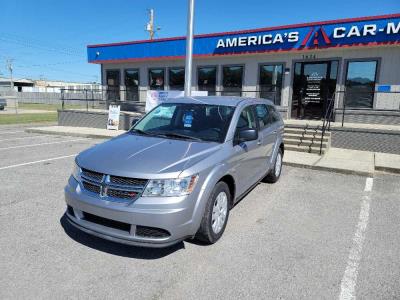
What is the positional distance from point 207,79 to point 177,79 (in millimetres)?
1771

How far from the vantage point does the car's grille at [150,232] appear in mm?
3181

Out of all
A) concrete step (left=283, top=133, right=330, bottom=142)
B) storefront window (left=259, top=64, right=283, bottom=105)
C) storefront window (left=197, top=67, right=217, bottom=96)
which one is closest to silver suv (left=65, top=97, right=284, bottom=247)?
concrete step (left=283, top=133, right=330, bottom=142)

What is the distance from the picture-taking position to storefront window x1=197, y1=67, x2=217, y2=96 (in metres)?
15.2

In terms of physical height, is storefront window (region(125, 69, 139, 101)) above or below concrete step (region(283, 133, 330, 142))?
above

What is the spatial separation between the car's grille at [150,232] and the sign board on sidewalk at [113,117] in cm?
1145

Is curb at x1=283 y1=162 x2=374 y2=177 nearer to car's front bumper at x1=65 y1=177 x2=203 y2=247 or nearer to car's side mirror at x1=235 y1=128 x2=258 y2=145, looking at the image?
car's side mirror at x1=235 y1=128 x2=258 y2=145

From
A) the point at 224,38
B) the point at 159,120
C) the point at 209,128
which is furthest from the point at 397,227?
the point at 224,38

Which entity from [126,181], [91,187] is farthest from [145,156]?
[91,187]

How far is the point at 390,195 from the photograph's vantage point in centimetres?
591

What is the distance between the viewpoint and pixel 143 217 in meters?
3.11

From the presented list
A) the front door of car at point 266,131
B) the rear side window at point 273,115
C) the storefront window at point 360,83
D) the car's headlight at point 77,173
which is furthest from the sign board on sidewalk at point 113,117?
the car's headlight at point 77,173

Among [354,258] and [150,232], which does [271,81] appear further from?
[150,232]

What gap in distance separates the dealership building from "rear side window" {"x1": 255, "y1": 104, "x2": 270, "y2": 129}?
5.97 m

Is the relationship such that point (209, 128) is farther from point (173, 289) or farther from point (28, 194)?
point (28, 194)
